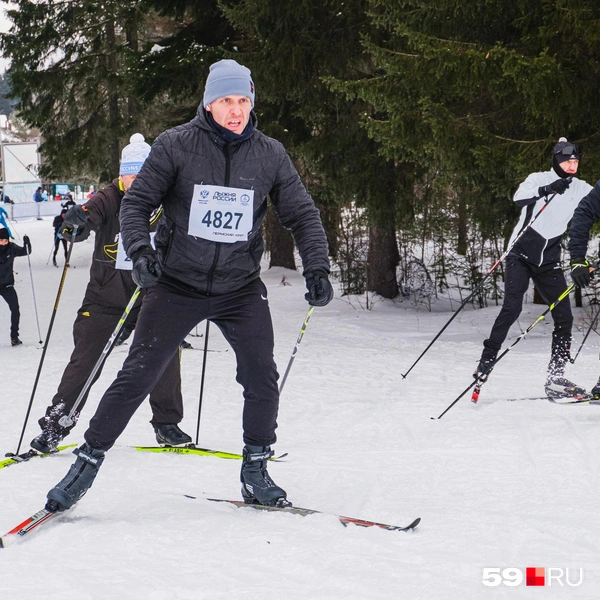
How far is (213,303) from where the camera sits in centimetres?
352

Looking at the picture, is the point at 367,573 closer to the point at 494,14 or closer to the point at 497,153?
the point at 497,153

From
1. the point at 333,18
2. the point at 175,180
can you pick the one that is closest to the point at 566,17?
the point at 333,18

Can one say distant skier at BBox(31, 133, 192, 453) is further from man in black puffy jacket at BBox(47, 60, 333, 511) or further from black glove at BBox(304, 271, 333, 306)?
black glove at BBox(304, 271, 333, 306)

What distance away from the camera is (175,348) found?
3523mm

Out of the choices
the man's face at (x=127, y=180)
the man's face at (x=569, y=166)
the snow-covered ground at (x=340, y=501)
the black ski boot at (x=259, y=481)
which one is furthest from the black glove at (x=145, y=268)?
the man's face at (x=569, y=166)

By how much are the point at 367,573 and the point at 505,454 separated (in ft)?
7.56

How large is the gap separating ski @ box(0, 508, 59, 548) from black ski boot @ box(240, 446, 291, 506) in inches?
33.6

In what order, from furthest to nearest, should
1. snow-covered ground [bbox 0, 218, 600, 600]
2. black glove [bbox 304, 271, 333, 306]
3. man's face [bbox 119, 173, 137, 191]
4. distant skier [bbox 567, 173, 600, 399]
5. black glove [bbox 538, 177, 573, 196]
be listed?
black glove [bbox 538, 177, 573, 196] → distant skier [bbox 567, 173, 600, 399] → man's face [bbox 119, 173, 137, 191] → black glove [bbox 304, 271, 333, 306] → snow-covered ground [bbox 0, 218, 600, 600]

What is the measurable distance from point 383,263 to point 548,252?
27.7ft

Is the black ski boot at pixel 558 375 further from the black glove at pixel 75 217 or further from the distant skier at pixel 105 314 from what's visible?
the black glove at pixel 75 217

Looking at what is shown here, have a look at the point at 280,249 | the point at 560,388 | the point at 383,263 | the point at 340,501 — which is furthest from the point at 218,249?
the point at 280,249

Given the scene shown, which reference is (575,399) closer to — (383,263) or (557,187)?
(557,187)

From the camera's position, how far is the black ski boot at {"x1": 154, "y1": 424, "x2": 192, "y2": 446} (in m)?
5.04

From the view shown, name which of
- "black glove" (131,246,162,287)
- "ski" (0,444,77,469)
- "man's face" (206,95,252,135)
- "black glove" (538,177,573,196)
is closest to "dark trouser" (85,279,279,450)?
"black glove" (131,246,162,287)
